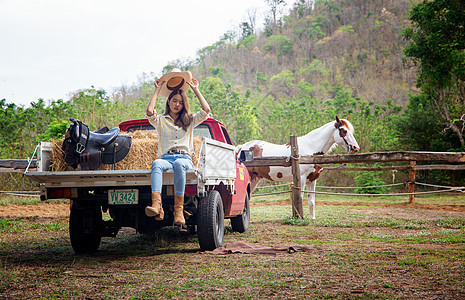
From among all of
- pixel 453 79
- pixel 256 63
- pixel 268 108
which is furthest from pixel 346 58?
pixel 453 79

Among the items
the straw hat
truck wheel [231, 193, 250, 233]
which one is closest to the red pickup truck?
the straw hat

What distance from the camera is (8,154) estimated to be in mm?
15883

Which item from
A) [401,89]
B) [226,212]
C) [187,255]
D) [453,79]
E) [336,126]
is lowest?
[187,255]

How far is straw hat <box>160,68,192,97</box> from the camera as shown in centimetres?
553

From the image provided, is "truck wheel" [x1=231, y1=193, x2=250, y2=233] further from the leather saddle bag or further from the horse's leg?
the leather saddle bag

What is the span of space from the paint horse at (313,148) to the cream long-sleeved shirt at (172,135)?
4.43 meters

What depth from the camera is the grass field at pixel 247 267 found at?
354 centimetres

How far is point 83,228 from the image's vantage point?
5691mm

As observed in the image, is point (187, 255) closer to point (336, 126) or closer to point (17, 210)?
point (336, 126)

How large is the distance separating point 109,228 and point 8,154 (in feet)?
39.2

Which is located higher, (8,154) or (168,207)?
(8,154)

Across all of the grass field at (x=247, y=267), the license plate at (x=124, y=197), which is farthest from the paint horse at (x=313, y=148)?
the license plate at (x=124, y=197)

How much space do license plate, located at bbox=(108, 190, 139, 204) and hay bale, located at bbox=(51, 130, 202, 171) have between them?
1.47ft

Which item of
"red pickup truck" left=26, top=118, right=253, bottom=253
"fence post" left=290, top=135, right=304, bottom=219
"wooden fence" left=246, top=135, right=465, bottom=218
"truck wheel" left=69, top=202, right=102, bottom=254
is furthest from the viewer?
"fence post" left=290, top=135, right=304, bottom=219
